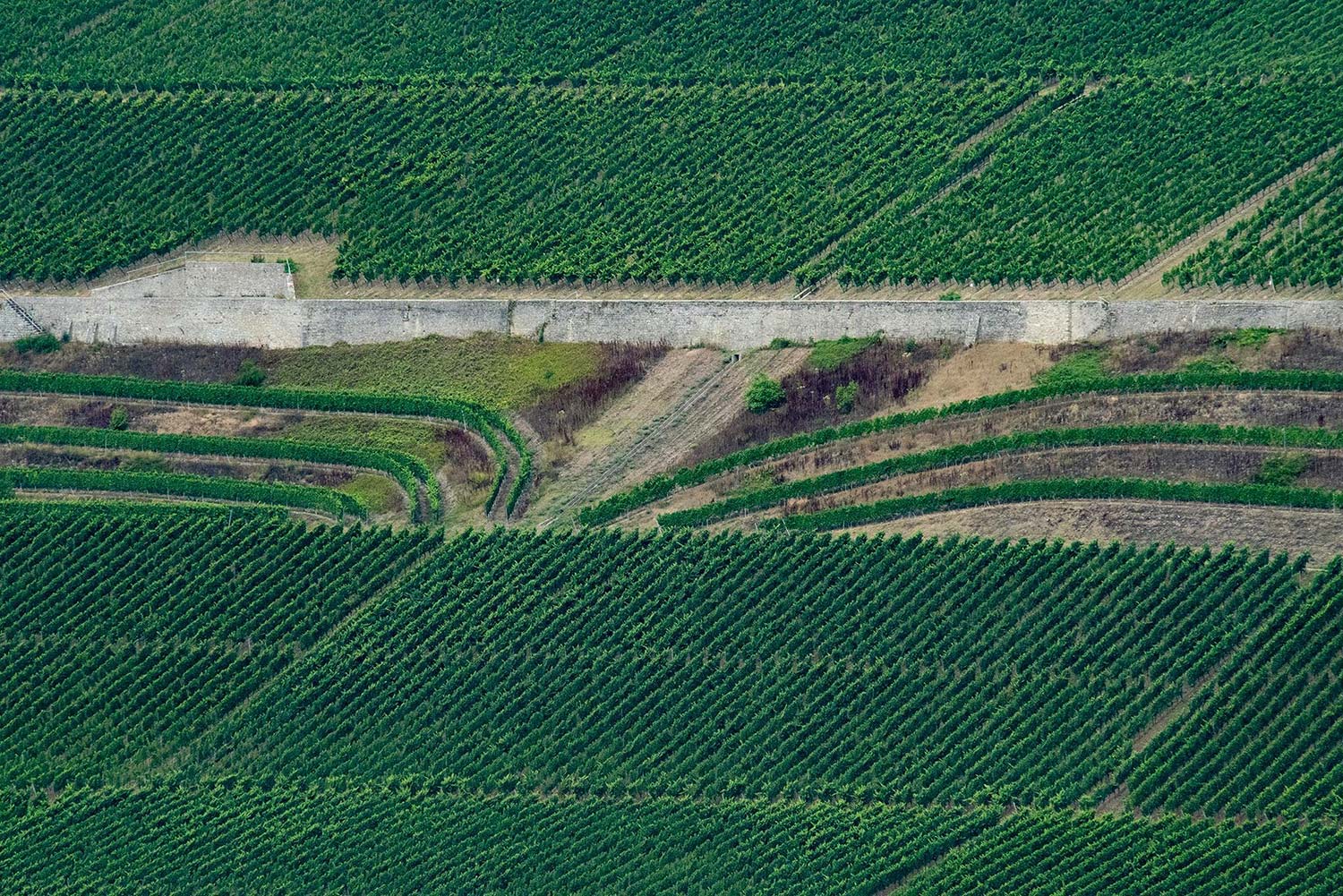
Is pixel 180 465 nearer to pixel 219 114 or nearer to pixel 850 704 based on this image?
pixel 219 114

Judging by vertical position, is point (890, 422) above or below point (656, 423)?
below

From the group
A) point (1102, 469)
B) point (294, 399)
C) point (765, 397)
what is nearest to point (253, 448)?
point (294, 399)

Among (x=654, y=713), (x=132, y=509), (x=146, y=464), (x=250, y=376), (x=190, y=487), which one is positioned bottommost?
(x=654, y=713)

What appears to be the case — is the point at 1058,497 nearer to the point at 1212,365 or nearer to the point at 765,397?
the point at 1212,365

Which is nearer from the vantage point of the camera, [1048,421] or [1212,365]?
[1212,365]

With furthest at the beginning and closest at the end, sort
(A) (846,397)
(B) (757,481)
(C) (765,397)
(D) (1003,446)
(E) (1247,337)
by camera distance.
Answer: (C) (765,397)
(A) (846,397)
(B) (757,481)
(E) (1247,337)
(D) (1003,446)

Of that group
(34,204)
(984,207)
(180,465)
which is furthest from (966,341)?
(34,204)

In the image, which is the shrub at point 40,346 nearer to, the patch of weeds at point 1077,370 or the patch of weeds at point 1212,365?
the patch of weeds at point 1077,370
